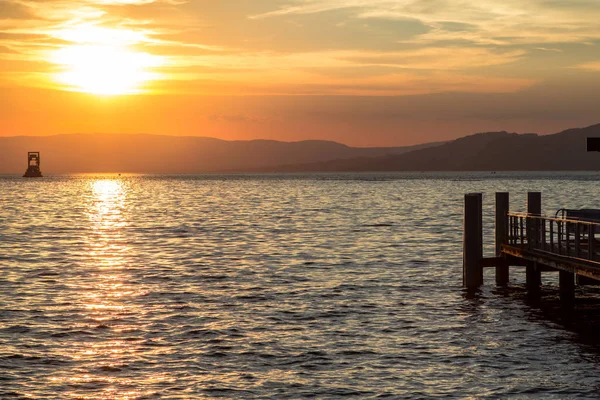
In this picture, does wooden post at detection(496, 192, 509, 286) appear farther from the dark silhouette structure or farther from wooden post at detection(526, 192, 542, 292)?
the dark silhouette structure

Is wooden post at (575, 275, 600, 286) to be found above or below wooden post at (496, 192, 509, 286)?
below

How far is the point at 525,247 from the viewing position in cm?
2680

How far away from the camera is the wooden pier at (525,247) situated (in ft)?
80.6

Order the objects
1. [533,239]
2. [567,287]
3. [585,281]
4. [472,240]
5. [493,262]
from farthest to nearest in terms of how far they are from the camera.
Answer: [585,281] < [493,262] < [472,240] < [533,239] < [567,287]

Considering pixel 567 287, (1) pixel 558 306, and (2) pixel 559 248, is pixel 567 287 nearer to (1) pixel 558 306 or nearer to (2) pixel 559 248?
(1) pixel 558 306

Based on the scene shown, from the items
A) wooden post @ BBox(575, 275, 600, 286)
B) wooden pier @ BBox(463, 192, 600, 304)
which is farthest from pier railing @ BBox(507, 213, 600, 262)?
wooden post @ BBox(575, 275, 600, 286)

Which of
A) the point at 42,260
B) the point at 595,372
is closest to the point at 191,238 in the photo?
the point at 42,260

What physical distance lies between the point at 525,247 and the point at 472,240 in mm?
1921

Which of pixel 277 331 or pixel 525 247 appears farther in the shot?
pixel 525 247

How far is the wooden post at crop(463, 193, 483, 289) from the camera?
2786cm

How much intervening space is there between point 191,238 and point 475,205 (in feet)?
99.3

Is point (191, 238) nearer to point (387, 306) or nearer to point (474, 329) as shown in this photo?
point (387, 306)

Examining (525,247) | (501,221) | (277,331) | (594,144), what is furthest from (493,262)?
(277,331)

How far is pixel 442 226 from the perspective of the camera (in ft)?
214
